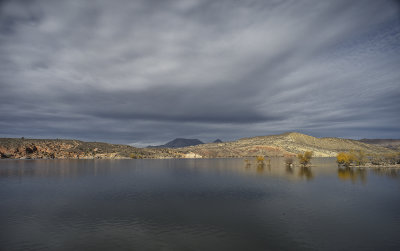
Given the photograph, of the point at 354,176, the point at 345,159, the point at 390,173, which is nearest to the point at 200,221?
the point at 354,176

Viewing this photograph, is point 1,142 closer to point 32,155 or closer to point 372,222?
point 32,155

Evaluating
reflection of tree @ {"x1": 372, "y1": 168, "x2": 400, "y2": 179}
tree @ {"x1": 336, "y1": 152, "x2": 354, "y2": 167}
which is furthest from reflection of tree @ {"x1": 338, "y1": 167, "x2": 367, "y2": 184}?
tree @ {"x1": 336, "y1": 152, "x2": 354, "y2": 167}

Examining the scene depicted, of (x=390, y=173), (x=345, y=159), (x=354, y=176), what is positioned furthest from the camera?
(x=345, y=159)

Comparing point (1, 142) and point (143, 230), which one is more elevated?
point (1, 142)

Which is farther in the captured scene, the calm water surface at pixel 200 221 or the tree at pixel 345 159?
the tree at pixel 345 159

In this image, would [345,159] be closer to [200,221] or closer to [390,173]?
[390,173]

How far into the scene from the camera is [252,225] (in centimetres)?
2581

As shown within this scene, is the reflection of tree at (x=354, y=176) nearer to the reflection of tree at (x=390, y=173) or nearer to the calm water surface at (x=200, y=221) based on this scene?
the reflection of tree at (x=390, y=173)

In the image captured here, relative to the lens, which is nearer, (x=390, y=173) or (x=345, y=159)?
(x=390, y=173)

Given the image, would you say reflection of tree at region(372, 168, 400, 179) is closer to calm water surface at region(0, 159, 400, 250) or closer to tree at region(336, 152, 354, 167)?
tree at region(336, 152, 354, 167)

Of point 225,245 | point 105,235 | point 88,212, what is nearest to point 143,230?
point 105,235

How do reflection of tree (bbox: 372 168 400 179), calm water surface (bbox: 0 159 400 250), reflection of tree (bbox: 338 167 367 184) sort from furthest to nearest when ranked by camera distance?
1. reflection of tree (bbox: 372 168 400 179)
2. reflection of tree (bbox: 338 167 367 184)
3. calm water surface (bbox: 0 159 400 250)

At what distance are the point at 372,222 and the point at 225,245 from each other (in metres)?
18.0

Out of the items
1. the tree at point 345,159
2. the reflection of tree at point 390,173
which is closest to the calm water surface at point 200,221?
the reflection of tree at point 390,173
